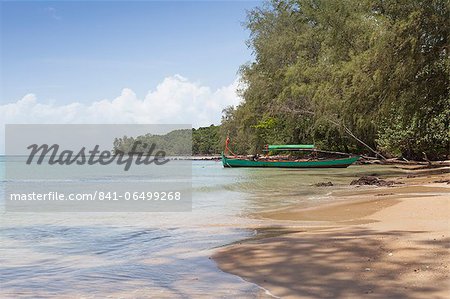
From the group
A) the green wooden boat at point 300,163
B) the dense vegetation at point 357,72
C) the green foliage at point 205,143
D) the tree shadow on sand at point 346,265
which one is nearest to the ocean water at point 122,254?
the tree shadow on sand at point 346,265

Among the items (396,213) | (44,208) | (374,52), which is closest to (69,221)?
(44,208)

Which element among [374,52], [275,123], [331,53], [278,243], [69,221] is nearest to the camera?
[278,243]

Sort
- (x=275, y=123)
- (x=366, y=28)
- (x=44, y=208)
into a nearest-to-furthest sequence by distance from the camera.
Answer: (x=44, y=208) → (x=366, y=28) → (x=275, y=123)

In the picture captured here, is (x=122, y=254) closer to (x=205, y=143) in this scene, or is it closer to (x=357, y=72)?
(x=357, y=72)

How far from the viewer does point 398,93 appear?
22.8 m

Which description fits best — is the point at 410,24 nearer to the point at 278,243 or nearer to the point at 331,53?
the point at 331,53

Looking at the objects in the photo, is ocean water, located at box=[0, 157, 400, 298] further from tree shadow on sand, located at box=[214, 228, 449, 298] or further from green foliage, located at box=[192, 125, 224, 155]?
green foliage, located at box=[192, 125, 224, 155]

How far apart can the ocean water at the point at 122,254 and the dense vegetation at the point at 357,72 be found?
34.5 feet

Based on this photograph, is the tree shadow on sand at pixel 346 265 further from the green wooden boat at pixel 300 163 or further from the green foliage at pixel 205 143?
the green foliage at pixel 205 143

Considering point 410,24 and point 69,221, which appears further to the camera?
point 410,24

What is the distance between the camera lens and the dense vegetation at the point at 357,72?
2133 centimetres

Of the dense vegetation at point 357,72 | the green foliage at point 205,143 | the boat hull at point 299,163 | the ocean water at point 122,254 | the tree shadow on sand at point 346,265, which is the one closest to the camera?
the tree shadow on sand at point 346,265

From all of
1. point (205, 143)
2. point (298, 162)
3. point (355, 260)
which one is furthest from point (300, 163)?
point (205, 143)

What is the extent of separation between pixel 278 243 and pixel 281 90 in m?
35.8
